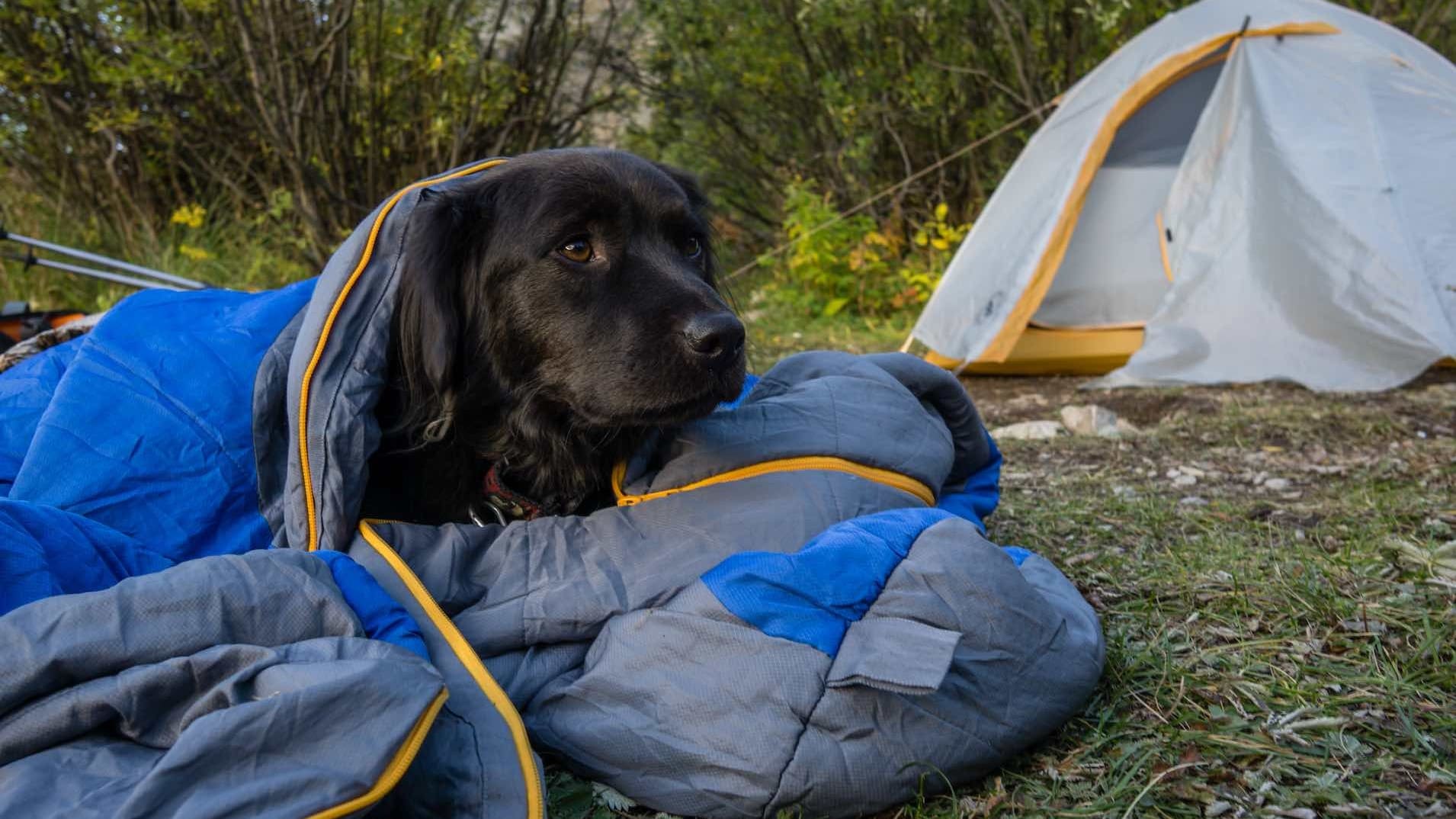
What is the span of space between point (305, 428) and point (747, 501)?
822 mm

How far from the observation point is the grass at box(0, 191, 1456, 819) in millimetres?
1561

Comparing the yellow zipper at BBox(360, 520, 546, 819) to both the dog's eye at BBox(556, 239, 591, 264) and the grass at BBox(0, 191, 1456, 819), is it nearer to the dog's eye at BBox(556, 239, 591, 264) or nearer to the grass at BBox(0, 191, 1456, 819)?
the grass at BBox(0, 191, 1456, 819)

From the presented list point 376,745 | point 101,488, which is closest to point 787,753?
point 376,745

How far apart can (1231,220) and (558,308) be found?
4.39 m

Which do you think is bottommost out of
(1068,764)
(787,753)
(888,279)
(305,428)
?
(888,279)

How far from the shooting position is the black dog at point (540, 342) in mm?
2084

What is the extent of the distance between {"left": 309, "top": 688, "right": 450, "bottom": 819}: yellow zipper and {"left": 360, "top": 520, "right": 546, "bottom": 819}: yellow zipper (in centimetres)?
16

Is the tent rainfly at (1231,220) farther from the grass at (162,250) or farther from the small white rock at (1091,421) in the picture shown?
the grass at (162,250)

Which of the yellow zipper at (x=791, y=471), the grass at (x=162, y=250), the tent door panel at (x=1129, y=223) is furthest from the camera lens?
the grass at (x=162, y=250)

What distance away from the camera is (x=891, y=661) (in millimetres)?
1544

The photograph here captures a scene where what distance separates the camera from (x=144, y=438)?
222 cm

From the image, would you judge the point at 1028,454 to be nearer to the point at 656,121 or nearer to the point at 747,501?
the point at 747,501

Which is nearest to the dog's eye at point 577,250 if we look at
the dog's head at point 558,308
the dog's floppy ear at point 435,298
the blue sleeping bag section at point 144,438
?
the dog's head at point 558,308

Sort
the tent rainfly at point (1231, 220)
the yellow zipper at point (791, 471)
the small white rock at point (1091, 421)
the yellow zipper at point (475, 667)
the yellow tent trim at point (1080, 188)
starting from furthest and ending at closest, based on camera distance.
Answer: the yellow tent trim at point (1080, 188) → the tent rainfly at point (1231, 220) → the small white rock at point (1091, 421) → the yellow zipper at point (791, 471) → the yellow zipper at point (475, 667)
